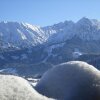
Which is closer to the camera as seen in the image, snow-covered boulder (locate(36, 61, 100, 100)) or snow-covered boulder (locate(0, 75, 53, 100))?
snow-covered boulder (locate(0, 75, 53, 100))

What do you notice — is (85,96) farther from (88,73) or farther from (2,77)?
(2,77)

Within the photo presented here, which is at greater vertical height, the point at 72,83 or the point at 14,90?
the point at 72,83

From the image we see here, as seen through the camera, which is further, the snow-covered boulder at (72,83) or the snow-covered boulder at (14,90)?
the snow-covered boulder at (72,83)

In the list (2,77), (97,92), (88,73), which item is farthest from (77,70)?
(2,77)
